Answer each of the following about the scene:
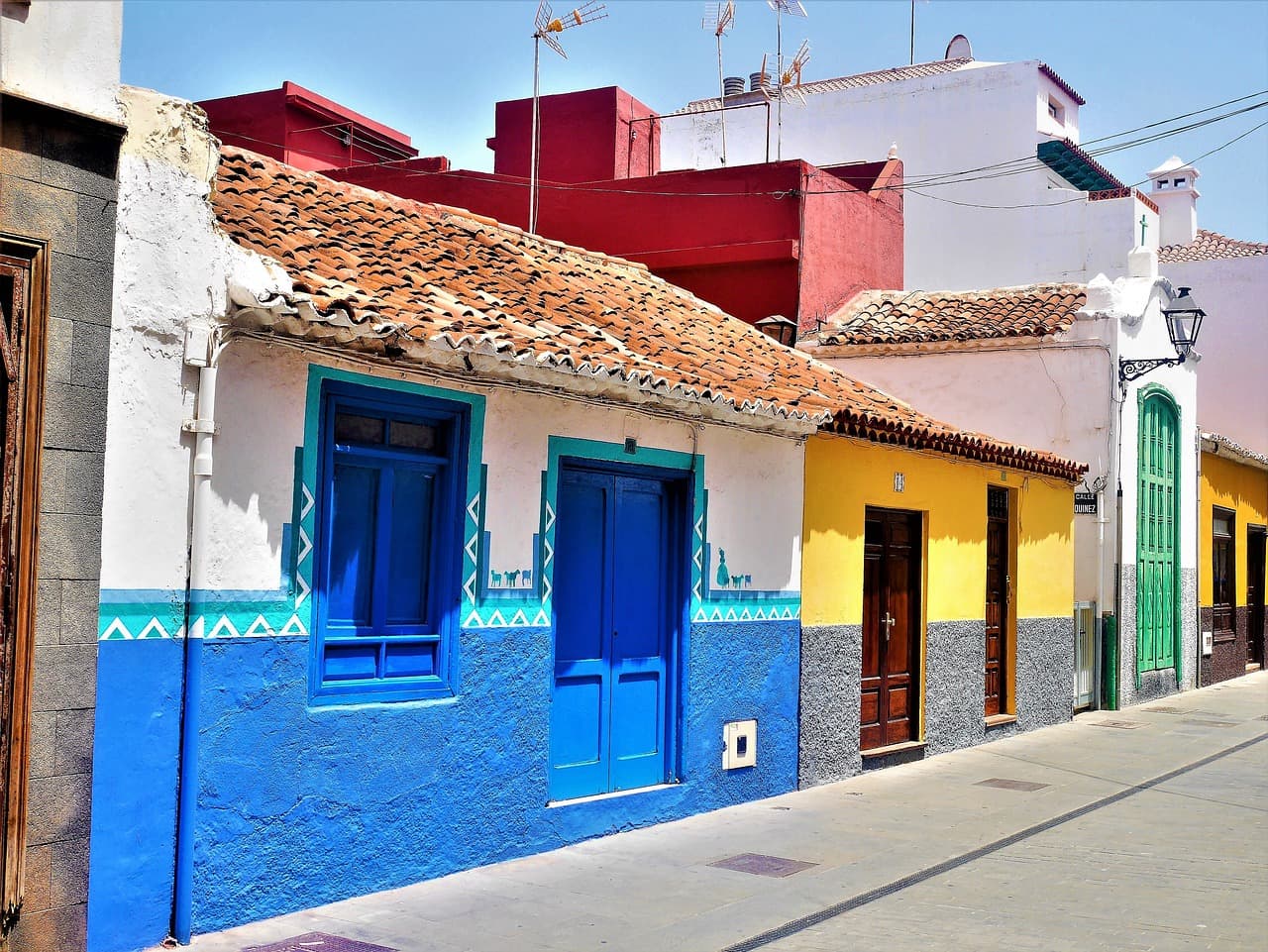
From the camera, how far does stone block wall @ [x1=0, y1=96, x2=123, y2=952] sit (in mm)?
5594

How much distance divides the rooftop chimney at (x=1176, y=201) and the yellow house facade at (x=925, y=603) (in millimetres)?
21151

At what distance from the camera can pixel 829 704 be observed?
1155cm

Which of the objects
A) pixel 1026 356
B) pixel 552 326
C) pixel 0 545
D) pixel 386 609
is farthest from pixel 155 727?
pixel 1026 356

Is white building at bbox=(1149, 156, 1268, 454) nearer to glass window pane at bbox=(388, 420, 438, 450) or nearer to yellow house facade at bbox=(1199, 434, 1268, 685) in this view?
yellow house facade at bbox=(1199, 434, 1268, 685)

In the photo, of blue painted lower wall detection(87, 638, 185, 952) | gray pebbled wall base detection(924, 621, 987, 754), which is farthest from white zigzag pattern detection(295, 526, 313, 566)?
gray pebbled wall base detection(924, 621, 987, 754)

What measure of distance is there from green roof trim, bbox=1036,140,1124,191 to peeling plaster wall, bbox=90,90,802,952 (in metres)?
20.9

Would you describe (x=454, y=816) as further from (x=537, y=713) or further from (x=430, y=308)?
(x=430, y=308)

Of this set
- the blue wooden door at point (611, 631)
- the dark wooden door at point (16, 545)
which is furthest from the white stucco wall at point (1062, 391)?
the dark wooden door at point (16, 545)

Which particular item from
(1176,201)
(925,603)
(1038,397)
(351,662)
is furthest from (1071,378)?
(1176,201)

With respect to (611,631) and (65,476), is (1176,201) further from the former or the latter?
(65,476)

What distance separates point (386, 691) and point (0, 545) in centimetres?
244

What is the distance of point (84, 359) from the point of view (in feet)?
19.2

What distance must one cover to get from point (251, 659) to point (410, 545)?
4.51 feet

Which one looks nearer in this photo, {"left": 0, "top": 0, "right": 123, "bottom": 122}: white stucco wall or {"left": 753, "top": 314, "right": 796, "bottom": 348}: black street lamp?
{"left": 0, "top": 0, "right": 123, "bottom": 122}: white stucco wall
